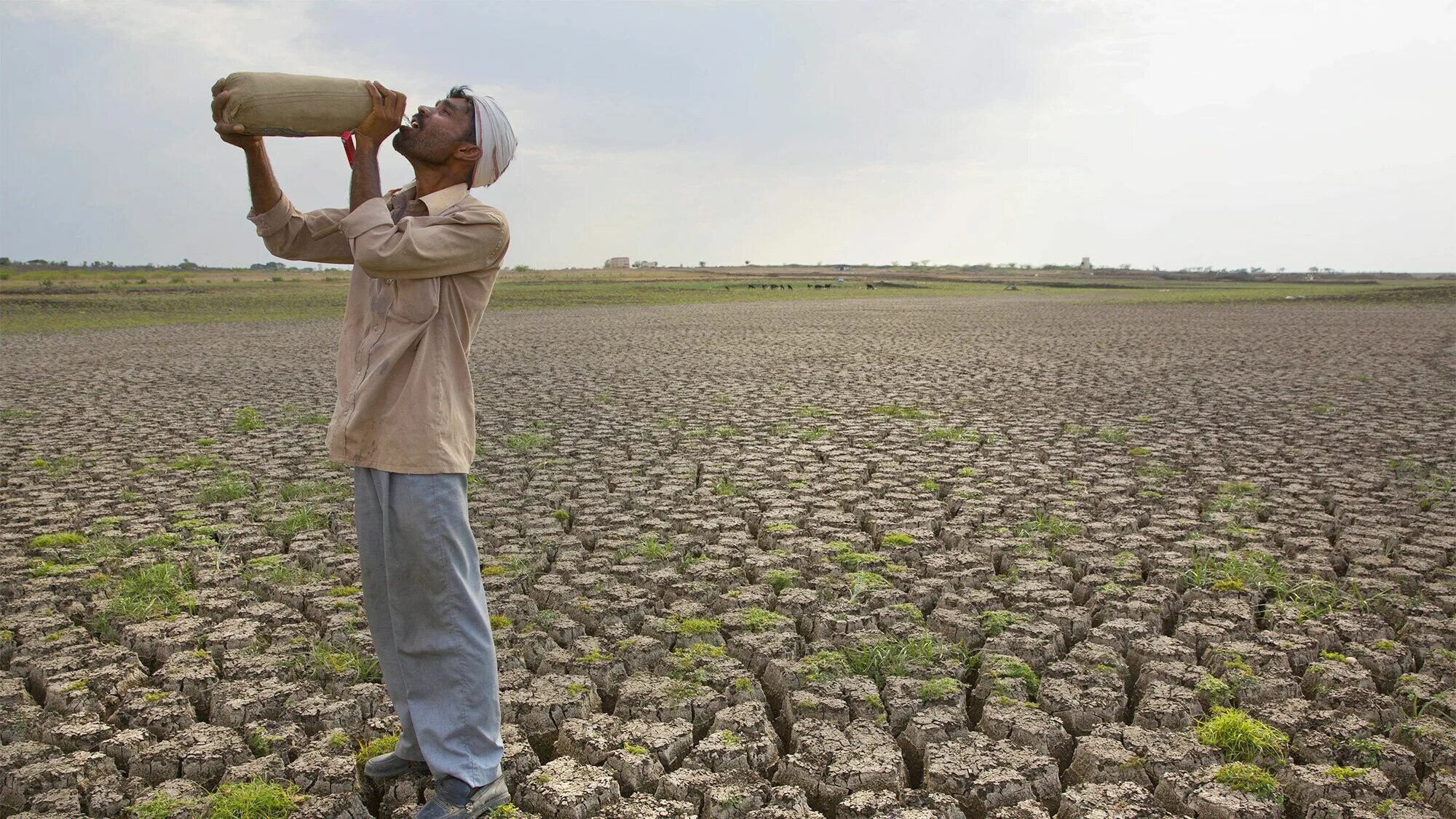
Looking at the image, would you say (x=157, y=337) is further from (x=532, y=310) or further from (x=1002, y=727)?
(x=1002, y=727)

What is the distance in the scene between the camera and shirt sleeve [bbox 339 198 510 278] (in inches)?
82.4

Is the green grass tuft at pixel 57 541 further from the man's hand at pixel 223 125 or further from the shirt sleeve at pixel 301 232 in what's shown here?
the man's hand at pixel 223 125

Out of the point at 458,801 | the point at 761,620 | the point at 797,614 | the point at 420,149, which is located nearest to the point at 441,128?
the point at 420,149

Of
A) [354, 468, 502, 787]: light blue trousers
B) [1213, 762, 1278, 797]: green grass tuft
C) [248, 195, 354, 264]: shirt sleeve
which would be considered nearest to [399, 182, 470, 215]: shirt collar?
[248, 195, 354, 264]: shirt sleeve

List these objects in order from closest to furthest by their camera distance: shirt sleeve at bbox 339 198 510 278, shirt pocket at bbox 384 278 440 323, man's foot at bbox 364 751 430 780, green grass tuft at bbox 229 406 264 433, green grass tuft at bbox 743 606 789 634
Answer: shirt sleeve at bbox 339 198 510 278, shirt pocket at bbox 384 278 440 323, man's foot at bbox 364 751 430 780, green grass tuft at bbox 743 606 789 634, green grass tuft at bbox 229 406 264 433

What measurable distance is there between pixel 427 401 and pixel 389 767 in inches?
37.3

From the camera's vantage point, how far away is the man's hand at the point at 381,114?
2160 mm

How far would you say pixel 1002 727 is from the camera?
8.98 feet

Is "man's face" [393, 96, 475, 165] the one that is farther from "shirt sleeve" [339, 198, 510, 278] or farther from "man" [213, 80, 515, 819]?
"shirt sleeve" [339, 198, 510, 278]

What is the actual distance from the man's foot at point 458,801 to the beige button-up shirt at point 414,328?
71 cm

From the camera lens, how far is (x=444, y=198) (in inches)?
87.8

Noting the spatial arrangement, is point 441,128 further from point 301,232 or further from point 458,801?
point 458,801

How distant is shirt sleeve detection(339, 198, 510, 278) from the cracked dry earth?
1.25m

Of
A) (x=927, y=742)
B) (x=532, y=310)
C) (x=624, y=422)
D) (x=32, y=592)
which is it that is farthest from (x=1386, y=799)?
(x=532, y=310)
